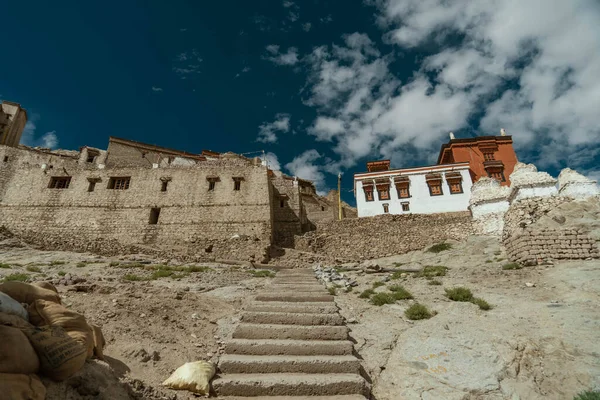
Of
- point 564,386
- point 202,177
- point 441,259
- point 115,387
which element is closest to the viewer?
point 115,387

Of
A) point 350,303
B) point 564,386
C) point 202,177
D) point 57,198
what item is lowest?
point 564,386

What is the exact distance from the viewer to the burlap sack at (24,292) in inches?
139

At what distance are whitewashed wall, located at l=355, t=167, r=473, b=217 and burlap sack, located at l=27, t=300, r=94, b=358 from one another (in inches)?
1184

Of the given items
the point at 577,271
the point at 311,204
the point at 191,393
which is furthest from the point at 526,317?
the point at 311,204

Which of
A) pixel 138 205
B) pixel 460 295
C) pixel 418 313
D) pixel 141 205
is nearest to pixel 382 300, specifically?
pixel 418 313

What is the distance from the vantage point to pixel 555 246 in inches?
429

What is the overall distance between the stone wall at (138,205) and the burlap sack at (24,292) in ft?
58.3

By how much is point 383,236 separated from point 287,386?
2087 cm

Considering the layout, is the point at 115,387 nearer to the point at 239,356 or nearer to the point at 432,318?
the point at 239,356

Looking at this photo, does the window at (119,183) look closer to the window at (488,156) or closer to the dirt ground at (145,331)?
the dirt ground at (145,331)

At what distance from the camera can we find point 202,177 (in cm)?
2622

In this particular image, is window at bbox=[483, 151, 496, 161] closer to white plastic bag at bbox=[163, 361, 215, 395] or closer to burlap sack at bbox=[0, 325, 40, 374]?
white plastic bag at bbox=[163, 361, 215, 395]

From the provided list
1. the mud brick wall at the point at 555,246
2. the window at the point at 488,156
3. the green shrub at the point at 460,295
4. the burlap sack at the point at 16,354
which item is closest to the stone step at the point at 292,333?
the burlap sack at the point at 16,354

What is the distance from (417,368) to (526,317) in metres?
3.33
